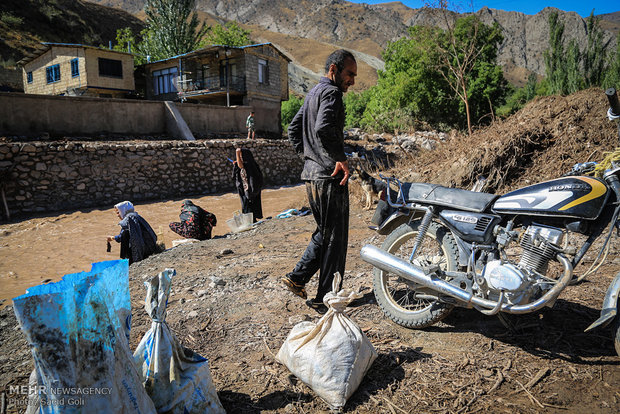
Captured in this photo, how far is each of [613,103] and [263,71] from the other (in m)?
27.7

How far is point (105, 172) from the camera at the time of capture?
11.6 metres

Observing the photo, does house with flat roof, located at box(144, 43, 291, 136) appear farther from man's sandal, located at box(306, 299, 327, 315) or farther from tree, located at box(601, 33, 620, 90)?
man's sandal, located at box(306, 299, 327, 315)

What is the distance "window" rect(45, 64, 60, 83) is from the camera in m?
26.5

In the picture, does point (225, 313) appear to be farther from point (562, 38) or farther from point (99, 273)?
point (562, 38)

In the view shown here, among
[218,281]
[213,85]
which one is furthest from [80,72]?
[218,281]

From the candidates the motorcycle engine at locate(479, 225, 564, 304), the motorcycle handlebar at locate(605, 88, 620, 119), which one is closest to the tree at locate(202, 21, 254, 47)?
the motorcycle handlebar at locate(605, 88, 620, 119)

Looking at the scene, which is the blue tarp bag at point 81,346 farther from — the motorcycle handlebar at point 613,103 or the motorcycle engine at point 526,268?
the motorcycle handlebar at point 613,103

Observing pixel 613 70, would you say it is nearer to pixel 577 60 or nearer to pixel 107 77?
pixel 577 60

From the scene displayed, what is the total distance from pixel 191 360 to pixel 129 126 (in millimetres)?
15113

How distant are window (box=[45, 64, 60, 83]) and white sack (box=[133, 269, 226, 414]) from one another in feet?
103

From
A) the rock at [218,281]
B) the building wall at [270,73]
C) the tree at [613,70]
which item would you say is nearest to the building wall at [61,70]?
the building wall at [270,73]

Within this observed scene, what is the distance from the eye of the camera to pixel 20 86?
29.7 m

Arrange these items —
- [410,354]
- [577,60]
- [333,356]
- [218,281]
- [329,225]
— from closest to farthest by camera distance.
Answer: [333,356] < [410,354] < [329,225] < [218,281] < [577,60]

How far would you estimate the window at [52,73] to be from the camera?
26.5 meters
